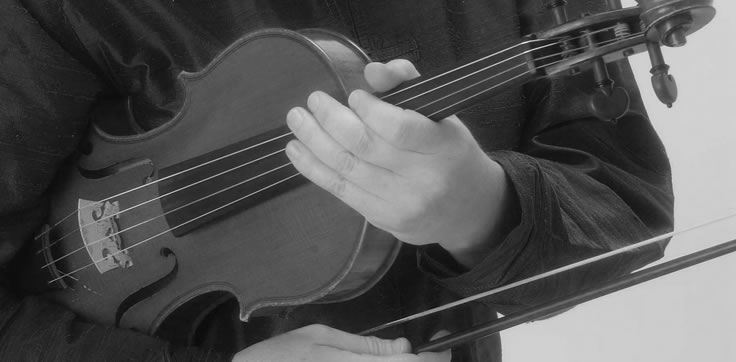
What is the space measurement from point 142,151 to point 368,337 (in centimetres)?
30

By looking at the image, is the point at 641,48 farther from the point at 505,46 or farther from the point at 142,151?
the point at 142,151

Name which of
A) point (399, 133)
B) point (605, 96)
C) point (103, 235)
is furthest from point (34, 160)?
point (605, 96)

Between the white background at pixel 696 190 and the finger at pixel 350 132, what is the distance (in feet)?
2.03

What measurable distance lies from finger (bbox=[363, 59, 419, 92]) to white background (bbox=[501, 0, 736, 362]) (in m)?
0.59

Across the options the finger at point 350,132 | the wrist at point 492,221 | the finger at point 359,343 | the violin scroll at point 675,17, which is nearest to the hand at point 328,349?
the finger at point 359,343

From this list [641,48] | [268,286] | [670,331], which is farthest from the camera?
[670,331]

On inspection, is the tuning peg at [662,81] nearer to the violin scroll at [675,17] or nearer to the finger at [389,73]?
the violin scroll at [675,17]

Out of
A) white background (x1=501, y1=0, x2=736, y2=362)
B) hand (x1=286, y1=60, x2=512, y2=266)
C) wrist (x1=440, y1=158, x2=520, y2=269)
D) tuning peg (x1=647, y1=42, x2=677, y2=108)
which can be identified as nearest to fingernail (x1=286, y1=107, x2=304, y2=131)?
hand (x1=286, y1=60, x2=512, y2=266)

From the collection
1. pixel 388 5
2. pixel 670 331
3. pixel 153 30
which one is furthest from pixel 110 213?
pixel 670 331

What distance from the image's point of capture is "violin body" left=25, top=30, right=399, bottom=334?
2.16 feet

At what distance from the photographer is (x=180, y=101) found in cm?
80

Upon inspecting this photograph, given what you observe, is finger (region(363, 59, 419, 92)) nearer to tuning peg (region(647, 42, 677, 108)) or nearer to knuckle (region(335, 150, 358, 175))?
knuckle (region(335, 150, 358, 175))

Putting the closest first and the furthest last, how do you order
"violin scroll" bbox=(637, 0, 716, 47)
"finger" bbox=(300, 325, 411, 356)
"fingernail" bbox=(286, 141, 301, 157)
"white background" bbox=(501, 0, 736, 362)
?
"violin scroll" bbox=(637, 0, 716, 47), "fingernail" bbox=(286, 141, 301, 157), "finger" bbox=(300, 325, 411, 356), "white background" bbox=(501, 0, 736, 362)

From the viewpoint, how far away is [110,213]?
775 mm
